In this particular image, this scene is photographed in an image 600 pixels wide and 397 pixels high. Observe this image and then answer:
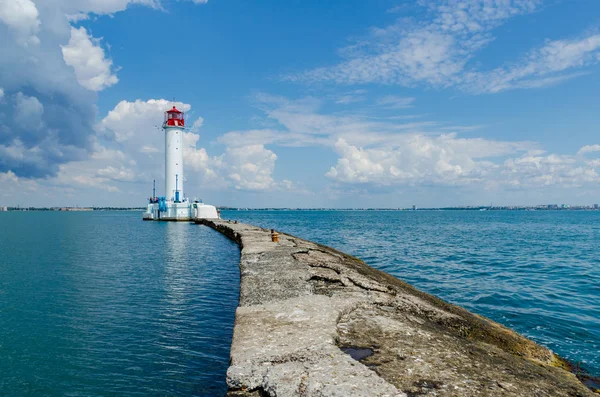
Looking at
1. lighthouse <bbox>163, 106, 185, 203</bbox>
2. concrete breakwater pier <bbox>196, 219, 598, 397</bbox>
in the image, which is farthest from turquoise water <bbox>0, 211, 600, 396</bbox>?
lighthouse <bbox>163, 106, 185, 203</bbox>

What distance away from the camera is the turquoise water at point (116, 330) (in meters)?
7.26

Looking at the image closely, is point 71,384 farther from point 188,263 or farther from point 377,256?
point 377,256

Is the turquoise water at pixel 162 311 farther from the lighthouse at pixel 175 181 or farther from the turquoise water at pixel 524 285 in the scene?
the lighthouse at pixel 175 181

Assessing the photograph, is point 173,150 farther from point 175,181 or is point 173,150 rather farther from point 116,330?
point 116,330

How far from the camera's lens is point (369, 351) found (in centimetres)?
596

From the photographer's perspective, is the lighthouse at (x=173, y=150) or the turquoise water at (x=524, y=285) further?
the lighthouse at (x=173, y=150)

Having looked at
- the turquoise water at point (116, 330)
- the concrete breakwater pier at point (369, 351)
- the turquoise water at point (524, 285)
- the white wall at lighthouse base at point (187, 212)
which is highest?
the white wall at lighthouse base at point (187, 212)

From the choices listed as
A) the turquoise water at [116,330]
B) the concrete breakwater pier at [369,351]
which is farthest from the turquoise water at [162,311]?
the concrete breakwater pier at [369,351]

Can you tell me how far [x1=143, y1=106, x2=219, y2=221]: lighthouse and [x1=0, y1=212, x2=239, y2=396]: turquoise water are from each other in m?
47.8

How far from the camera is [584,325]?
1222 cm

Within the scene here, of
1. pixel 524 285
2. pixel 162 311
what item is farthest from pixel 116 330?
pixel 524 285

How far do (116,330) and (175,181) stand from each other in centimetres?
5947

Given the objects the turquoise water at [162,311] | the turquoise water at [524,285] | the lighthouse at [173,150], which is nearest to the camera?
the turquoise water at [162,311]

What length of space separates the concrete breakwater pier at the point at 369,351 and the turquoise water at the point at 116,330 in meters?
1.55
